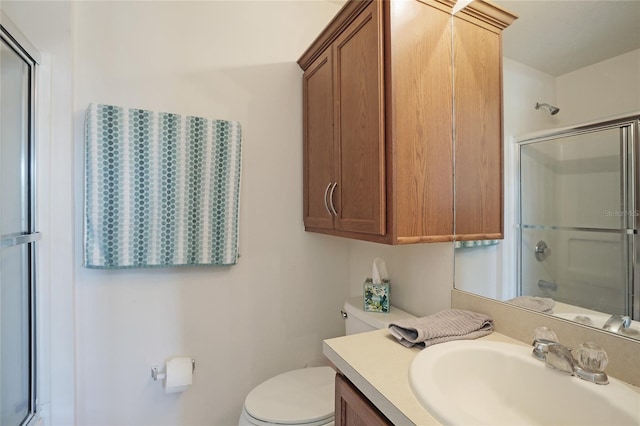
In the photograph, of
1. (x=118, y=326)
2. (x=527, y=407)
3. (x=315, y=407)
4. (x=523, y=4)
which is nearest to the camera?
(x=527, y=407)

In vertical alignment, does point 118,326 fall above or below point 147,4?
below

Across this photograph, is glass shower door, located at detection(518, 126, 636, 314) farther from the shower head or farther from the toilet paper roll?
the toilet paper roll

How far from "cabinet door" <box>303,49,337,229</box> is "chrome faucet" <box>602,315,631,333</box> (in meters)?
0.92

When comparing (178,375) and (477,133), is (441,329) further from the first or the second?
(178,375)

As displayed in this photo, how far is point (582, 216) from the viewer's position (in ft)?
2.58

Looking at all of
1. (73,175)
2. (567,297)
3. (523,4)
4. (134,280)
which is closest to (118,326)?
(134,280)

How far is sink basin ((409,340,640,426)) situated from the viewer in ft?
1.94

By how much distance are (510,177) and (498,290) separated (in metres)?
0.38

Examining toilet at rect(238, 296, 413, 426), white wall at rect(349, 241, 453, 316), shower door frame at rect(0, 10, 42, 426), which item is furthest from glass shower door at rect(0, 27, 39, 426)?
white wall at rect(349, 241, 453, 316)

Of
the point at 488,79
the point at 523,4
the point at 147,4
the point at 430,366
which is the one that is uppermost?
the point at 147,4

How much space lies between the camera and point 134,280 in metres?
1.33

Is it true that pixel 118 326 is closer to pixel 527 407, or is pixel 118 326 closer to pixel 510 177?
pixel 527 407

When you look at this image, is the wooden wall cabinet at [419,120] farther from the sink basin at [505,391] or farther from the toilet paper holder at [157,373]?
the toilet paper holder at [157,373]

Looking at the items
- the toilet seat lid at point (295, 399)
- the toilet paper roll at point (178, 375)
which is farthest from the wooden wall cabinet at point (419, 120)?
the toilet paper roll at point (178, 375)
